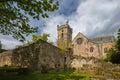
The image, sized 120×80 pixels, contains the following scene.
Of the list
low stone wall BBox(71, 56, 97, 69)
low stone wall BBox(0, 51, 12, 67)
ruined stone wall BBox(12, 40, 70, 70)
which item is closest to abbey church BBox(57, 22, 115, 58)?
low stone wall BBox(71, 56, 97, 69)

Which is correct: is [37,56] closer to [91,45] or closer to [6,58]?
[6,58]

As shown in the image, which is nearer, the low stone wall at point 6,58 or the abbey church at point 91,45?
the low stone wall at point 6,58

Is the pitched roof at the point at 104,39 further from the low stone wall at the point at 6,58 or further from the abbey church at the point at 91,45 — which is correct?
the low stone wall at the point at 6,58

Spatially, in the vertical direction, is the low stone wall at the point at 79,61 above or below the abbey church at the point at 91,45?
below

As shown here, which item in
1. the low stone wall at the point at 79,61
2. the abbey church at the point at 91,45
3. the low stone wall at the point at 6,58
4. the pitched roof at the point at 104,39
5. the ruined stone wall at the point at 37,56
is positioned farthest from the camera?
the pitched roof at the point at 104,39

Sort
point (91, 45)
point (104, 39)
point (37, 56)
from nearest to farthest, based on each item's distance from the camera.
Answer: point (37, 56)
point (91, 45)
point (104, 39)

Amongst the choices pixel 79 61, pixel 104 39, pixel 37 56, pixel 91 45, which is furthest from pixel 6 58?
pixel 104 39

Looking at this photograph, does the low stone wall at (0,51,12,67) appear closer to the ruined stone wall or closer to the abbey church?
the ruined stone wall

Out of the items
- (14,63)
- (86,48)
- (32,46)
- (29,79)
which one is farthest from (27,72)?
(86,48)

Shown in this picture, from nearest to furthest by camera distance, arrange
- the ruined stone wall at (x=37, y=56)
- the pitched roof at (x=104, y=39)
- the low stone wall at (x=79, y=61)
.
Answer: the ruined stone wall at (x=37, y=56)
the low stone wall at (x=79, y=61)
the pitched roof at (x=104, y=39)

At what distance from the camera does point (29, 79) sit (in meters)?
17.3

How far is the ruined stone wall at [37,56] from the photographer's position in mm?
25844

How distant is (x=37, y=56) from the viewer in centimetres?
2578

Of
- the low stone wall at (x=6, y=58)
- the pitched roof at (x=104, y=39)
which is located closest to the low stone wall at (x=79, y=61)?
the low stone wall at (x=6, y=58)
